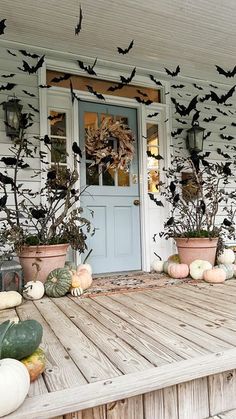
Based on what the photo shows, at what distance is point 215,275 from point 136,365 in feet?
5.45

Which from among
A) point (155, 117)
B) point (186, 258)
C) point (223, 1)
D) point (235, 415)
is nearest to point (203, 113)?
point (155, 117)

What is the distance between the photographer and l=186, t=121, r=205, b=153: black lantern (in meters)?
3.59

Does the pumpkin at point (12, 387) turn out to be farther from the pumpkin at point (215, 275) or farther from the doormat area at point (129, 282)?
the pumpkin at point (215, 275)

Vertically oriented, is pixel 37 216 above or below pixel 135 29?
below

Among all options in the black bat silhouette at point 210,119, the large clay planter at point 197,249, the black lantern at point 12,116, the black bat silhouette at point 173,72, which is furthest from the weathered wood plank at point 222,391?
the black bat silhouette at point 210,119

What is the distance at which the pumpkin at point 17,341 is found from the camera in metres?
1.02

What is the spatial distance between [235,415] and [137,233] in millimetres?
2382

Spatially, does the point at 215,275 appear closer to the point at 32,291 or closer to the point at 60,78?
the point at 32,291

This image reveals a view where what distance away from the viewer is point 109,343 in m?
1.33

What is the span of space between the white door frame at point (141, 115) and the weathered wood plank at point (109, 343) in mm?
1384

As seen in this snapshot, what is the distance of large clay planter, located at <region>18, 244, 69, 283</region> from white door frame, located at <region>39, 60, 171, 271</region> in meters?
0.68

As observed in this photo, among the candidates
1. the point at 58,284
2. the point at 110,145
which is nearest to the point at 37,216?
the point at 58,284

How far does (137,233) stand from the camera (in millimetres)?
3420

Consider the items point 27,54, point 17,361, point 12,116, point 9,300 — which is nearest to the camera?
point 17,361
